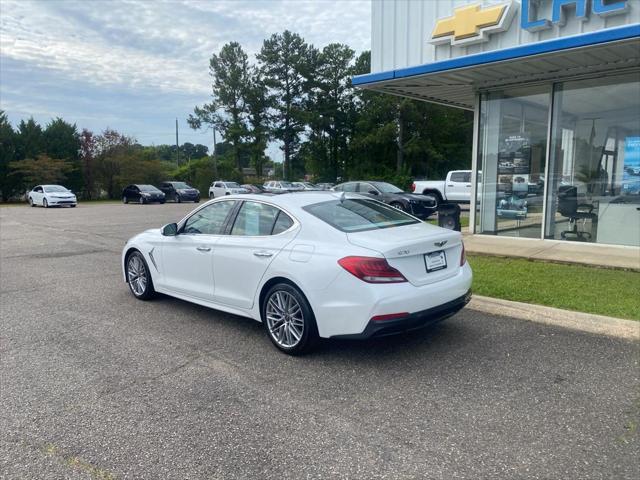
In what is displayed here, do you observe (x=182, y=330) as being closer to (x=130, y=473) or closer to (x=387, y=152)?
(x=130, y=473)

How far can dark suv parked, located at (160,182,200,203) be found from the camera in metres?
37.4

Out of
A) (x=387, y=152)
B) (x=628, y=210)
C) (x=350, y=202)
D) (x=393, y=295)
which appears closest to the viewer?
(x=393, y=295)

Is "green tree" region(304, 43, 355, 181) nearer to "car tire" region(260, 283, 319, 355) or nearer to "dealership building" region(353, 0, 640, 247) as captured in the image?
"dealership building" region(353, 0, 640, 247)

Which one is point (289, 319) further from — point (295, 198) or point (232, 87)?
point (232, 87)

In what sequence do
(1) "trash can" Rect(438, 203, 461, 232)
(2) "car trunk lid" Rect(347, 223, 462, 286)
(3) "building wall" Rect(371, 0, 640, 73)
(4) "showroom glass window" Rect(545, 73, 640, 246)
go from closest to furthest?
1. (2) "car trunk lid" Rect(347, 223, 462, 286)
2. (3) "building wall" Rect(371, 0, 640, 73)
3. (4) "showroom glass window" Rect(545, 73, 640, 246)
4. (1) "trash can" Rect(438, 203, 461, 232)

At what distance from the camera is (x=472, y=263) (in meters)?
8.27

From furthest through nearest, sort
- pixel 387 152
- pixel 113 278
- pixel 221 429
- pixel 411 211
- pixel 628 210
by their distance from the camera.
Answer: pixel 387 152 < pixel 411 211 < pixel 628 210 < pixel 113 278 < pixel 221 429

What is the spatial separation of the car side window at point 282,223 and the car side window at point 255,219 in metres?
0.05

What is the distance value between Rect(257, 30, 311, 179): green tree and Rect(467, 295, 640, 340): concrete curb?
49.1 metres

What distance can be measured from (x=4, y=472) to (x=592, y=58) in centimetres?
994

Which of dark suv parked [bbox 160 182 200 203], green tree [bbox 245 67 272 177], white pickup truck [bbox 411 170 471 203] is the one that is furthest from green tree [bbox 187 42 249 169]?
white pickup truck [bbox 411 170 471 203]

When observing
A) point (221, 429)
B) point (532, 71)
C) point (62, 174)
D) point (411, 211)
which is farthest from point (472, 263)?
point (62, 174)

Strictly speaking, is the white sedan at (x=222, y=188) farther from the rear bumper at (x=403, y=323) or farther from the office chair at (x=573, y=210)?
the rear bumper at (x=403, y=323)

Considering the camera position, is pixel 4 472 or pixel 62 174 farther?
pixel 62 174
